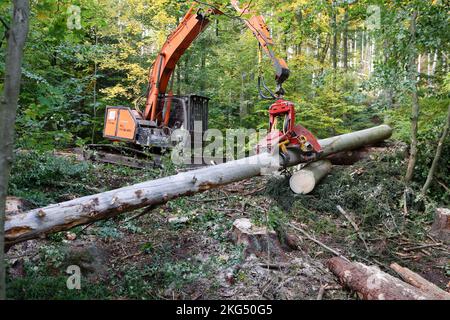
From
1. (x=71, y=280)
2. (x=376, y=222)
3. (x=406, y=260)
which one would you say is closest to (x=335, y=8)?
(x=376, y=222)

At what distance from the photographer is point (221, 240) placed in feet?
16.0

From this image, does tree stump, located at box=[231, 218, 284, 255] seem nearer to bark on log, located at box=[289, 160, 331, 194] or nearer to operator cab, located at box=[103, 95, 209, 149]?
bark on log, located at box=[289, 160, 331, 194]

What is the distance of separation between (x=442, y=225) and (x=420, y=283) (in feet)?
6.71

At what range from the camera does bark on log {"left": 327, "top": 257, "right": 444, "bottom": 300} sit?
3.46 meters

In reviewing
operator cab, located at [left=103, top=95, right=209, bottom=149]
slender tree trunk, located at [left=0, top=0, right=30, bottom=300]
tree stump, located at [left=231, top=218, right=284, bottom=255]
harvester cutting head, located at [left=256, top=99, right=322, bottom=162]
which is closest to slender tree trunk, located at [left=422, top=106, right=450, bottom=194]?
harvester cutting head, located at [left=256, top=99, right=322, bottom=162]

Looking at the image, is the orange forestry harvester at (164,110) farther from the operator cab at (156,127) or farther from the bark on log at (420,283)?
the bark on log at (420,283)

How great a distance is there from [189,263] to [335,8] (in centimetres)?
569

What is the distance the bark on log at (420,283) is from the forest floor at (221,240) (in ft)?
0.76

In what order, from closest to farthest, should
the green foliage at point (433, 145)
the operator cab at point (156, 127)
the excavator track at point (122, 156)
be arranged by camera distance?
the green foliage at point (433, 145), the excavator track at point (122, 156), the operator cab at point (156, 127)

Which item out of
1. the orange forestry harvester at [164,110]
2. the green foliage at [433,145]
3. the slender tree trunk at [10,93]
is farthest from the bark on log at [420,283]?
the orange forestry harvester at [164,110]

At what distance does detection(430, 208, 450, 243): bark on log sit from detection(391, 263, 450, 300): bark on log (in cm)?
151

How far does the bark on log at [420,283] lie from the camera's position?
384 cm

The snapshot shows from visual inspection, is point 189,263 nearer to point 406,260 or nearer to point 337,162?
point 406,260

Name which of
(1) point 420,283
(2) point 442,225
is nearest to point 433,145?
(2) point 442,225
